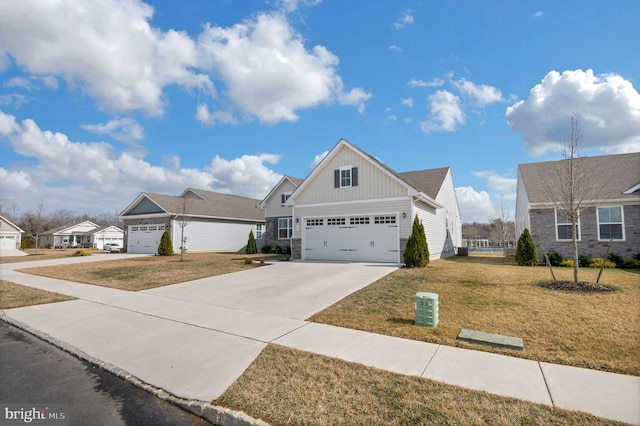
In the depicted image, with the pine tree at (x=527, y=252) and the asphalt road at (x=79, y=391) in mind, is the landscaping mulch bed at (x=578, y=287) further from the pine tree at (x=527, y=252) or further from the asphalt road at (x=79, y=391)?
the asphalt road at (x=79, y=391)

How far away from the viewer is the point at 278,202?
1078 inches

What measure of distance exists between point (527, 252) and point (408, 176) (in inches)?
472

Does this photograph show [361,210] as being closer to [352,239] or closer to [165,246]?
[352,239]

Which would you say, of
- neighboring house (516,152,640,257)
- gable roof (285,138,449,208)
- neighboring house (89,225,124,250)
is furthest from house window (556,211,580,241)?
neighboring house (89,225,124,250)

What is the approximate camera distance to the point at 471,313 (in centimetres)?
696

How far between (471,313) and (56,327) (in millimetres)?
8858

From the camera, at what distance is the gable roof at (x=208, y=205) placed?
89.2ft

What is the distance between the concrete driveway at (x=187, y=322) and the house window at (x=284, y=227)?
14.6m

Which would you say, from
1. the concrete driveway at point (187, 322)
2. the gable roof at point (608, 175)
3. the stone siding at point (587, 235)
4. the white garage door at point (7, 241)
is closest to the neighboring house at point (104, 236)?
the white garage door at point (7, 241)

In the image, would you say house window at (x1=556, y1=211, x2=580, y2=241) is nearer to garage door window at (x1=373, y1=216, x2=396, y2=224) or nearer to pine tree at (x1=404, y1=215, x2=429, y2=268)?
pine tree at (x1=404, y1=215, x2=429, y2=268)

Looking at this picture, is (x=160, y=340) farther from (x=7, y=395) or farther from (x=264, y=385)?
(x=264, y=385)

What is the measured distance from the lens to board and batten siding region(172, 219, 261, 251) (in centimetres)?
2719

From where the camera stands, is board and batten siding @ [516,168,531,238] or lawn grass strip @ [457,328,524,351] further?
board and batten siding @ [516,168,531,238]

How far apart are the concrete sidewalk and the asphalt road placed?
0.83 ft
